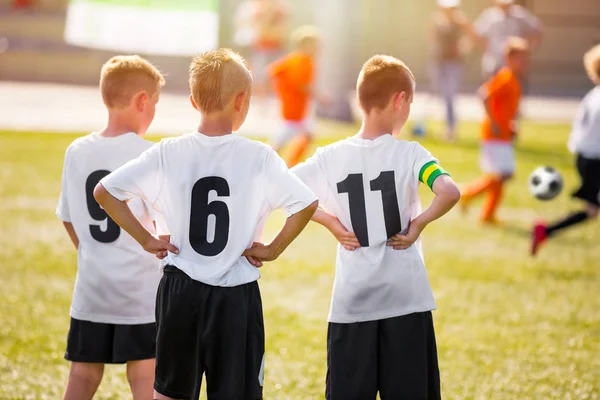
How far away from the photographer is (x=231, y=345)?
3516 mm

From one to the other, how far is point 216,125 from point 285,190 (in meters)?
0.38

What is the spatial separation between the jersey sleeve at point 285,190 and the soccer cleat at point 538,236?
5.78 metres

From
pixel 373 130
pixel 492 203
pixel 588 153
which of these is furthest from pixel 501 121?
pixel 373 130

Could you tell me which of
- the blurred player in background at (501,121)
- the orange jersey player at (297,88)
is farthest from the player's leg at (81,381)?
the orange jersey player at (297,88)

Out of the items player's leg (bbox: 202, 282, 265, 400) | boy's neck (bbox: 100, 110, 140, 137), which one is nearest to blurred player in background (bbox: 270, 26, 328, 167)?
boy's neck (bbox: 100, 110, 140, 137)

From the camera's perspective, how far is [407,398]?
3783 millimetres

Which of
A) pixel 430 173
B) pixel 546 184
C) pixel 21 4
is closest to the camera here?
pixel 430 173

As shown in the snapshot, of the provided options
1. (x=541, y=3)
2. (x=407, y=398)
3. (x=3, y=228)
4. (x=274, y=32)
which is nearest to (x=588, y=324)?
(x=407, y=398)

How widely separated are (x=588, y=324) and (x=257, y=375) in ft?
13.0

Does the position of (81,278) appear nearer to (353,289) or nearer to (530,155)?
(353,289)

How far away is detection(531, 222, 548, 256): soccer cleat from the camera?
8.80 metres

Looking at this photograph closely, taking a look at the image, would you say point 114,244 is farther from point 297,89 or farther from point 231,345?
point 297,89

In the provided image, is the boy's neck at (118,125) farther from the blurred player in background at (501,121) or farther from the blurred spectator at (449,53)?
the blurred spectator at (449,53)

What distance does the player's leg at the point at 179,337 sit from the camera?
3525mm
